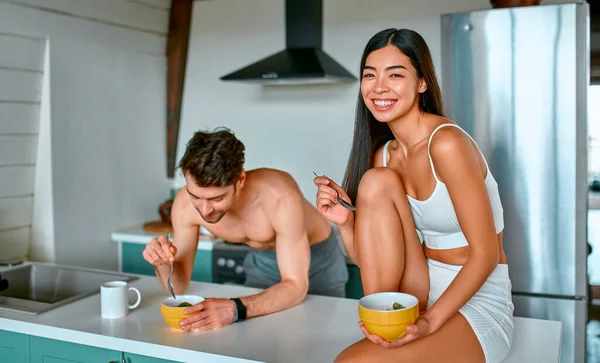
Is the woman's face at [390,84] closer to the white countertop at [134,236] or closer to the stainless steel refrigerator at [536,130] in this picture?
the stainless steel refrigerator at [536,130]

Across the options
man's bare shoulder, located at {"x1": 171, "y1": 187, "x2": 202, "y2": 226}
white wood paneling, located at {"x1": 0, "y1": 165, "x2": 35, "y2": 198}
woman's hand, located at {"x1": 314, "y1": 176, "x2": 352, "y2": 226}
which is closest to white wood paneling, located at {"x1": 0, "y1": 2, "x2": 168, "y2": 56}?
white wood paneling, located at {"x1": 0, "y1": 165, "x2": 35, "y2": 198}

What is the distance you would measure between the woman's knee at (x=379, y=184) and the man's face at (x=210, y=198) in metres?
0.46

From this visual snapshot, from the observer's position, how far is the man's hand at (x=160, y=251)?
1959 mm

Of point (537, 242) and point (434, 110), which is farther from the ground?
point (434, 110)

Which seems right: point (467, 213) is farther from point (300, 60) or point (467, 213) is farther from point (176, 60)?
point (176, 60)

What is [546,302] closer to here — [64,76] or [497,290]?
[497,290]

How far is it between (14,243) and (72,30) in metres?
1.06

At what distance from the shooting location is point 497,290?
5.62ft

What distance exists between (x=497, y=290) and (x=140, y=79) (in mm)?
2586

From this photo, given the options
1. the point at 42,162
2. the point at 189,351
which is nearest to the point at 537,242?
the point at 189,351

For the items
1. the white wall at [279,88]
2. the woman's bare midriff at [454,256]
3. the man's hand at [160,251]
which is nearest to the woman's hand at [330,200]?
the woman's bare midriff at [454,256]

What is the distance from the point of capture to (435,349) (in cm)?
150

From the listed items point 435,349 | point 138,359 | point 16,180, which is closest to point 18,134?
point 16,180

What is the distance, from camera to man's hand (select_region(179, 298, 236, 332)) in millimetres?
1804
